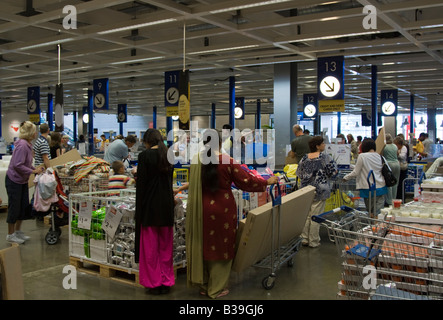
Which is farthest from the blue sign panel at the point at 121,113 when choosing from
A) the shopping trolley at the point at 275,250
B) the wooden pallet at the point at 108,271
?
the shopping trolley at the point at 275,250

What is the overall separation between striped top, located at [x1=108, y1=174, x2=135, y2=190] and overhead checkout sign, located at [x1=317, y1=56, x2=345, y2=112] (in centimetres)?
635

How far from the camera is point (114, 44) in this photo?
36.8ft

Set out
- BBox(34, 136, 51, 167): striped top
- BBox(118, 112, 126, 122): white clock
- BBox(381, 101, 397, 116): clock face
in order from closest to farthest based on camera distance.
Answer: BBox(34, 136, 51, 167): striped top → BBox(381, 101, 397, 116): clock face → BBox(118, 112, 126, 122): white clock

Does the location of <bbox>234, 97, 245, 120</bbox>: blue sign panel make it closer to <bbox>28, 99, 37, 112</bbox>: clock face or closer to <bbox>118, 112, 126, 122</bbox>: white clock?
<bbox>118, 112, 126, 122</bbox>: white clock

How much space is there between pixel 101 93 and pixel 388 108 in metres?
11.1

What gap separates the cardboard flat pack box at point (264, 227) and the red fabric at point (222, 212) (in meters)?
0.13

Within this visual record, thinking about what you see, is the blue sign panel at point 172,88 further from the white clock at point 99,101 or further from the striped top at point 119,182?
the striped top at point 119,182

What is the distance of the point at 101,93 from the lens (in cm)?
1666

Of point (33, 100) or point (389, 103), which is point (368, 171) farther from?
point (33, 100)

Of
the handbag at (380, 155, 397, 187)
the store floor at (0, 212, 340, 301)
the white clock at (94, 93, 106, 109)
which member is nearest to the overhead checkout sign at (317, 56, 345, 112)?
the handbag at (380, 155, 397, 187)

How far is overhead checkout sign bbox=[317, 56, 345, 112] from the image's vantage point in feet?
37.5

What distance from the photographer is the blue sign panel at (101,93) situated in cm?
1633

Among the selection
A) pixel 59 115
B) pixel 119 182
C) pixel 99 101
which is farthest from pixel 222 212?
pixel 99 101
